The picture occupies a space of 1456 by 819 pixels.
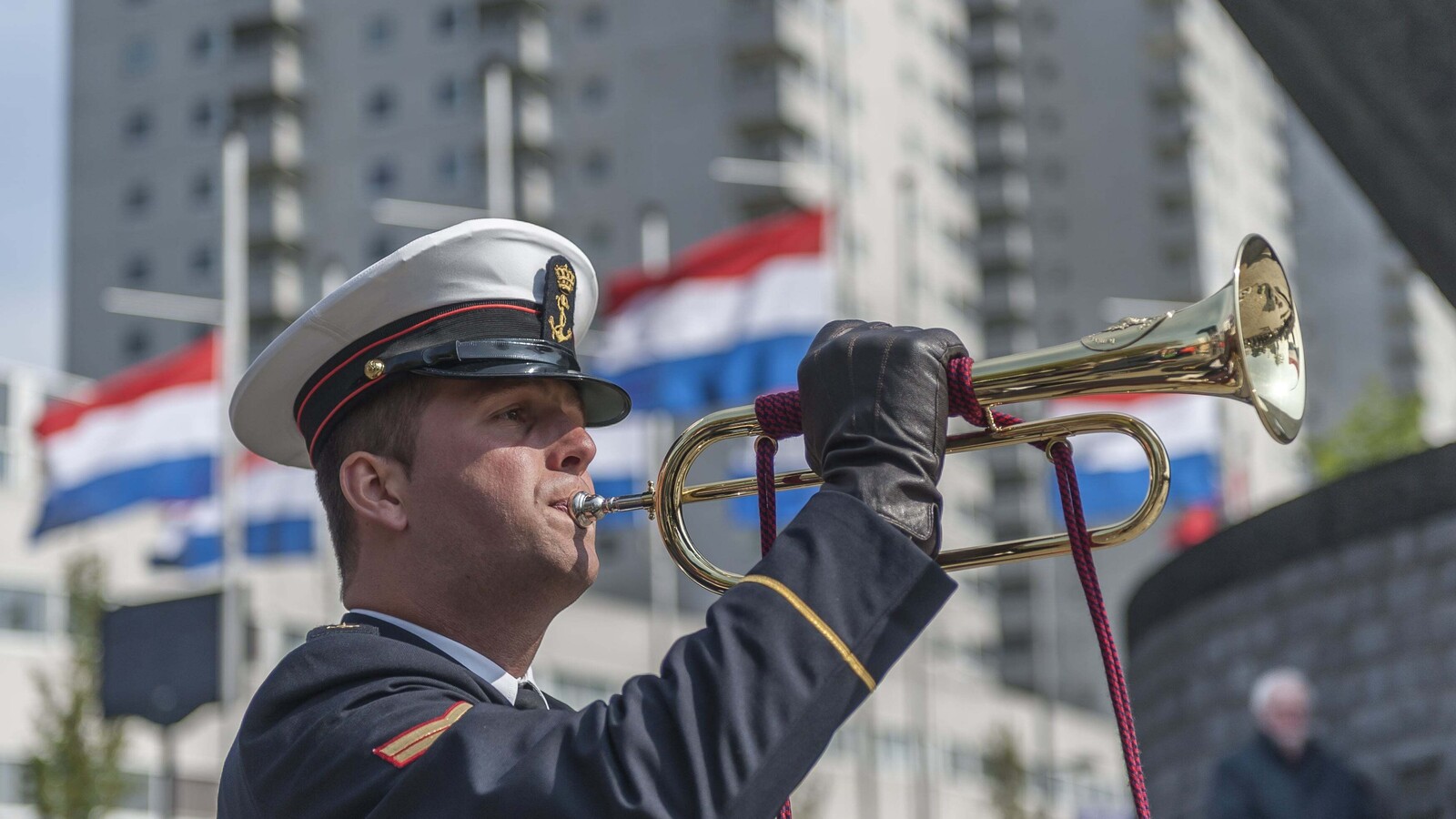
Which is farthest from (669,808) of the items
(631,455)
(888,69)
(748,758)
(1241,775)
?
(888,69)

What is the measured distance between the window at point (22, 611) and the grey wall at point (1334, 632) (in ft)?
91.3

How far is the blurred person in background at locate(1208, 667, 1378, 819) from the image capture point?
334 inches

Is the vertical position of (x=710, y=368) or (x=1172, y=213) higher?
(x=1172, y=213)

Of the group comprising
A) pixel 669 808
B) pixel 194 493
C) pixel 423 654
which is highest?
pixel 194 493

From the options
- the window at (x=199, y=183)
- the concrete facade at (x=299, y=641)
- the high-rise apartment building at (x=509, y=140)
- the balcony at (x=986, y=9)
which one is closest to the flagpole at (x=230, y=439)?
the concrete facade at (x=299, y=641)

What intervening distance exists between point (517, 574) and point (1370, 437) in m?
54.4

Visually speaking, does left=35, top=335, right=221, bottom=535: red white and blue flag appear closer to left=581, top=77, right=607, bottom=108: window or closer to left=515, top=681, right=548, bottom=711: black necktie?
left=515, top=681, right=548, bottom=711: black necktie

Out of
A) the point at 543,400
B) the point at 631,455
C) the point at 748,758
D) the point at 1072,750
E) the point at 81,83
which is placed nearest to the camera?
the point at 748,758

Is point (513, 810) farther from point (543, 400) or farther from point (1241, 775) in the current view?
point (1241, 775)

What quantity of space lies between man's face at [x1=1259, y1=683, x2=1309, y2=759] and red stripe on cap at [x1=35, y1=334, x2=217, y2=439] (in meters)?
15.3

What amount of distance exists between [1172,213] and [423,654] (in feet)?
252

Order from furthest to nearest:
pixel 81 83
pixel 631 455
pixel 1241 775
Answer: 1. pixel 81 83
2. pixel 631 455
3. pixel 1241 775

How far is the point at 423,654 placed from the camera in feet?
8.98

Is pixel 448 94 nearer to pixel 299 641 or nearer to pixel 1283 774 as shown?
pixel 299 641
